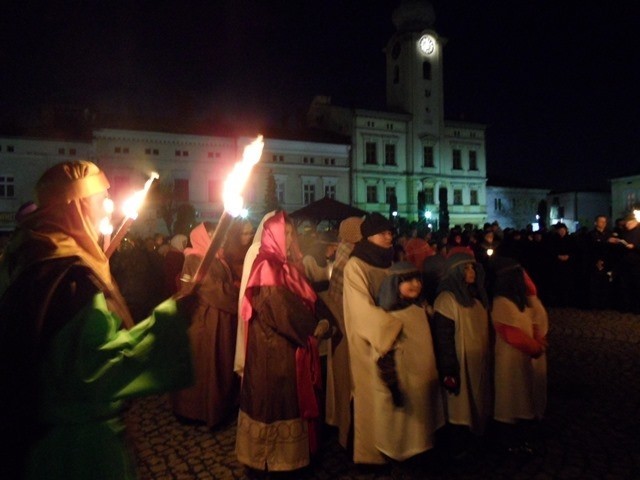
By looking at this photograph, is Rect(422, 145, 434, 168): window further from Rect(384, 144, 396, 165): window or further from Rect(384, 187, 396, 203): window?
Rect(384, 187, 396, 203): window

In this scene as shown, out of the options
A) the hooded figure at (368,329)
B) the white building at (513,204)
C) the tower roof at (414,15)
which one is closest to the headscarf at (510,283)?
the hooded figure at (368,329)

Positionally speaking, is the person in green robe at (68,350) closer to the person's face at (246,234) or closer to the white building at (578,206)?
the person's face at (246,234)

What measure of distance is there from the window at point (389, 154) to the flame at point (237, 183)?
132ft

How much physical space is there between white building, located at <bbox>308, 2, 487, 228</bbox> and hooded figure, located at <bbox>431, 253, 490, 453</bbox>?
118 ft

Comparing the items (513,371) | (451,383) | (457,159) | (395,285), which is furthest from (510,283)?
(457,159)

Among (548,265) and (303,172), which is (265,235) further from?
(303,172)

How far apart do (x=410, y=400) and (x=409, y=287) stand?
0.90 m

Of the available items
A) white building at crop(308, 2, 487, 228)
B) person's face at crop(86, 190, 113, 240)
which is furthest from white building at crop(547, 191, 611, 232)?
person's face at crop(86, 190, 113, 240)

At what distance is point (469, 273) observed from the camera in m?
4.16

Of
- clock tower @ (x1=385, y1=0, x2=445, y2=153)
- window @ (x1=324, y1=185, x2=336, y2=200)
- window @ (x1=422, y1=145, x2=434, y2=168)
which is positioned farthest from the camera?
window @ (x1=422, y1=145, x2=434, y2=168)

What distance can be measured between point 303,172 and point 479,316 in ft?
112

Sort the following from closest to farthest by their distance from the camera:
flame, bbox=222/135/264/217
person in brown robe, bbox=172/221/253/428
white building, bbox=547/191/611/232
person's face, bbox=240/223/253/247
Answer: flame, bbox=222/135/264/217 < person in brown robe, bbox=172/221/253/428 < person's face, bbox=240/223/253/247 < white building, bbox=547/191/611/232

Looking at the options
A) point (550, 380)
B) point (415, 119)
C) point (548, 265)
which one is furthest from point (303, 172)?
point (550, 380)

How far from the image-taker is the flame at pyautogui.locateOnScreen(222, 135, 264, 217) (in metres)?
1.74
